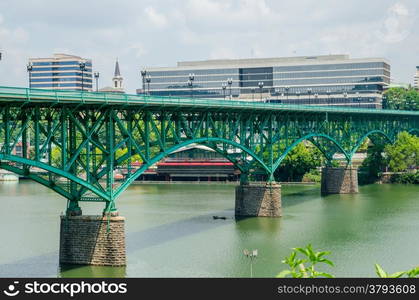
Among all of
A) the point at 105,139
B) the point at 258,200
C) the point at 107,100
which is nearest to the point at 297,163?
the point at 258,200

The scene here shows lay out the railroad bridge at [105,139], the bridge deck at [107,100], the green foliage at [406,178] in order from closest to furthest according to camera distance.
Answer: the bridge deck at [107,100] < the railroad bridge at [105,139] < the green foliage at [406,178]

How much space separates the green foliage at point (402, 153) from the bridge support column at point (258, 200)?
60153 mm

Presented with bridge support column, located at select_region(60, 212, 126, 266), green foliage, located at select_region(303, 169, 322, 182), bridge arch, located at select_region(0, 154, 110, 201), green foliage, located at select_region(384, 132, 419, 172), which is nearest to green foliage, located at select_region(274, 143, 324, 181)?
green foliage, located at select_region(303, 169, 322, 182)

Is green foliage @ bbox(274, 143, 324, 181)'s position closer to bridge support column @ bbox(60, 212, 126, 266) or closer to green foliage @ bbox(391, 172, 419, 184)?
green foliage @ bbox(391, 172, 419, 184)

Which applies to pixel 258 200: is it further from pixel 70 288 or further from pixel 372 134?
pixel 70 288

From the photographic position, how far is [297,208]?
350 ft

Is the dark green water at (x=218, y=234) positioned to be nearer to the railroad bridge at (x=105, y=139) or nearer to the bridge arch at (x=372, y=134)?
the railroad bridge at (x=105, y=139)

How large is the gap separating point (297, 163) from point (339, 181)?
20.7 m

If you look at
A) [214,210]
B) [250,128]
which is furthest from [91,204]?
[250,128]

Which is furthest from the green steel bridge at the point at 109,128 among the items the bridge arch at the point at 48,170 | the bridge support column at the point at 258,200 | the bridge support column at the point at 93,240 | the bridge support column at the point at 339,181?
the bridge support column at the point at 339,181

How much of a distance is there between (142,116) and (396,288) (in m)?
52.5

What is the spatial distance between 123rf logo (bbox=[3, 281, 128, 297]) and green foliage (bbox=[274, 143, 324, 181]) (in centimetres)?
13093

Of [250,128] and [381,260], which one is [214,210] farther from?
[381,260]

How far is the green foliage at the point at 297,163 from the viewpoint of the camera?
154125 mm
